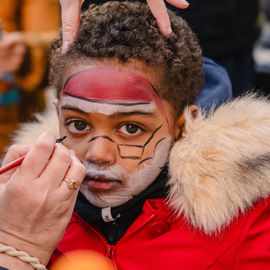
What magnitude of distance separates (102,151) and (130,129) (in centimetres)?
11

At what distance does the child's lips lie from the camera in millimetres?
1171

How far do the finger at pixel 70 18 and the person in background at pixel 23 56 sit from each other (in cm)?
67

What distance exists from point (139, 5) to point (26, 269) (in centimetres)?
84

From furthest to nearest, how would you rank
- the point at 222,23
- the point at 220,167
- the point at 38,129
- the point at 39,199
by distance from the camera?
the point at 222,23
the point at 38,129
the point at 220,167
the point at 39,199

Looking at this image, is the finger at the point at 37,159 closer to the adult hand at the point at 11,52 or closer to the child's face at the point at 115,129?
the child's face at the point at 115,129

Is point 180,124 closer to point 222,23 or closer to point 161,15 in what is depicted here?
point 161,15

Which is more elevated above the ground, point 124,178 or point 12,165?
point 12,165

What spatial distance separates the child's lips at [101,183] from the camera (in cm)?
117

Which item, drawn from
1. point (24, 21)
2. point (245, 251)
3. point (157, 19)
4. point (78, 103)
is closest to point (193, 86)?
point (157, 19)

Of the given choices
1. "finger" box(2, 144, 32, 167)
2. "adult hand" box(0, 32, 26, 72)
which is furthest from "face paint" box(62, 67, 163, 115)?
"adult hand" box(0, 32, 26, 72)

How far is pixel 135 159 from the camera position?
1.18 m

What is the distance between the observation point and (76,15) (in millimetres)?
1169

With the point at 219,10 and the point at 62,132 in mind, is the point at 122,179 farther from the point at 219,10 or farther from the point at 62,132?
the point at 219,10

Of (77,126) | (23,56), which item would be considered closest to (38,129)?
(77,126)
